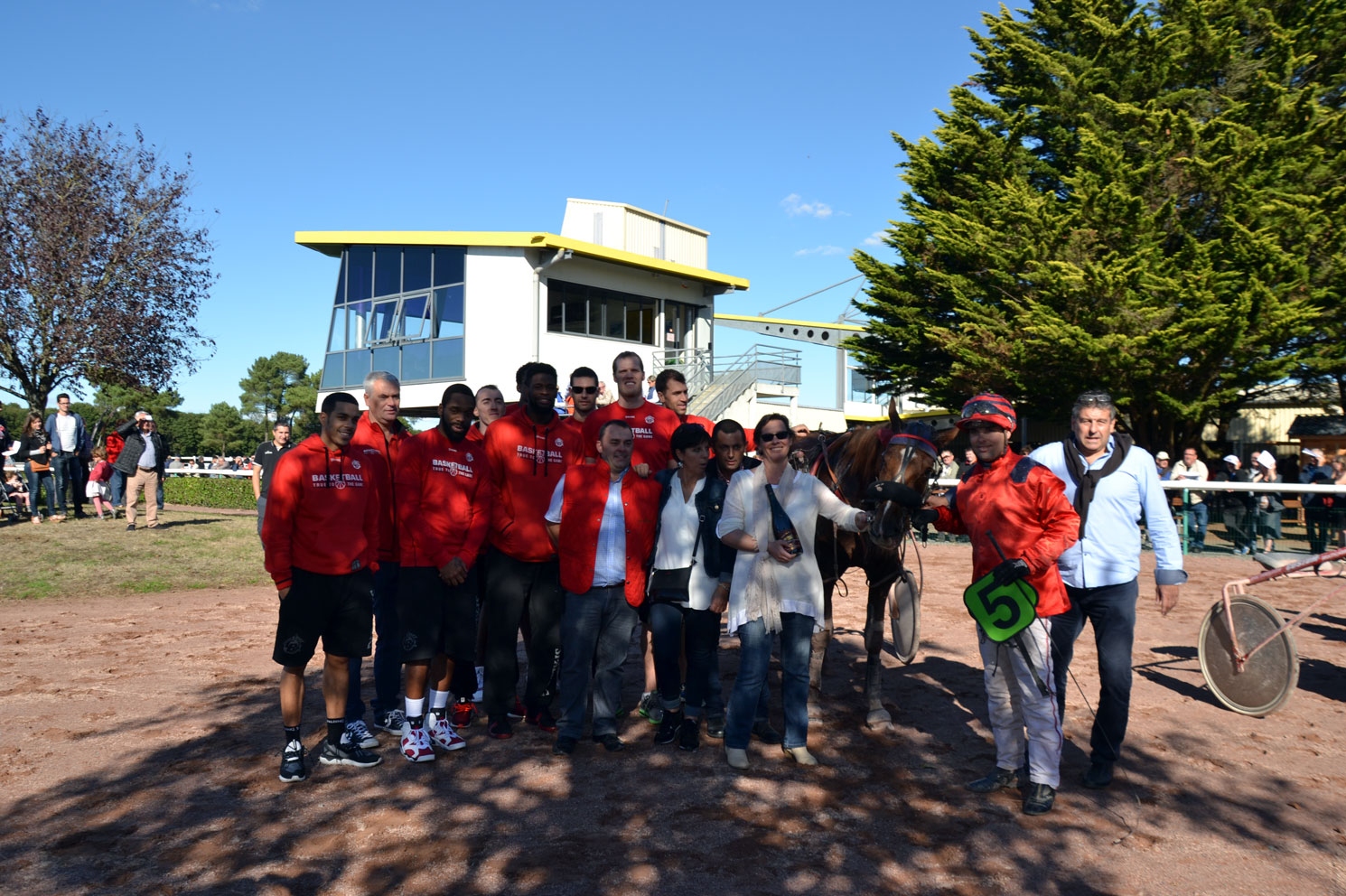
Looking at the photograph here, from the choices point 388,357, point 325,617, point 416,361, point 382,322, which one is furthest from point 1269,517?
point 382,322

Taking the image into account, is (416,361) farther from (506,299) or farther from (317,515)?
(317,515)

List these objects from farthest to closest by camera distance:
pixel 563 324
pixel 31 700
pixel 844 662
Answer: pixel 563 324 → pixel 844 662 → pixel 31 700

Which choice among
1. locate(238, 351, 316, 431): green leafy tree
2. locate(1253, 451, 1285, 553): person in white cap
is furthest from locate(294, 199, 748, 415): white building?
locate(238, 351, 316, 431): green leafy tree

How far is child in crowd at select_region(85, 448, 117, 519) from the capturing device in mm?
15672

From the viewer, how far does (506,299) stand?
24.2 meters

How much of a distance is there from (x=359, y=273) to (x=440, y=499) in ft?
76.9

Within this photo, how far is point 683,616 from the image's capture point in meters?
5.31

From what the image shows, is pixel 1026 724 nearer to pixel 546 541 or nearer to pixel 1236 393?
pixel 546 541

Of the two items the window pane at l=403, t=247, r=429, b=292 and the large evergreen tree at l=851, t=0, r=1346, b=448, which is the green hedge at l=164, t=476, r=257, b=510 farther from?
the large evergreen tree at l=851, t=0, r=1346, b=448

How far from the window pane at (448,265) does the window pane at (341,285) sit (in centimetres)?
356

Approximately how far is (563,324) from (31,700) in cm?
2016

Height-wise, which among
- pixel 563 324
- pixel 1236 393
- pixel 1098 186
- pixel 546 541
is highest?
pixel 1098 186

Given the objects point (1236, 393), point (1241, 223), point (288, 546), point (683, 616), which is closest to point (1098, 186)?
point (1241, 223)

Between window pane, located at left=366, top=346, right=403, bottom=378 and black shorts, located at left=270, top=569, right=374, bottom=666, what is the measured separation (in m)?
22.1
